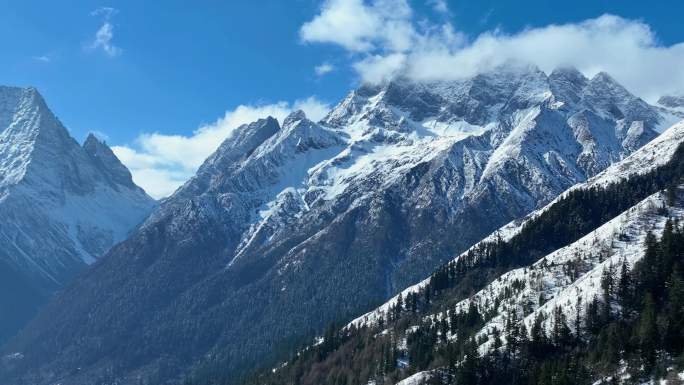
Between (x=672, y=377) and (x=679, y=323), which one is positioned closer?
(x=672, y=377)

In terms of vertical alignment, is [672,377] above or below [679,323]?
below

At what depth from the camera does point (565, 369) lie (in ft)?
638

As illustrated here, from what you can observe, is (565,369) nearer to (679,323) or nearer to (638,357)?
(638,357)

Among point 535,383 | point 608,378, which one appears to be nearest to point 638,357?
point 608,378

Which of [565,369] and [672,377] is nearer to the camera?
[672,377]

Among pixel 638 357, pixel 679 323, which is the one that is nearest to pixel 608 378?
pixel 638 357

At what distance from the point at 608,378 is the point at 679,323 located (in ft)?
76.2

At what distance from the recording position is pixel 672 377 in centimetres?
17688

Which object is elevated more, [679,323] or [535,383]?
[679,323]

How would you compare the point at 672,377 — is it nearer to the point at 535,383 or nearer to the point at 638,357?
the point at 638,357

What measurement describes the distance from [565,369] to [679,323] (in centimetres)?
2761

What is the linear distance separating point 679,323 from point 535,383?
111 ft

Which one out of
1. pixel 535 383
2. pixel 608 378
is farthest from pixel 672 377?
pixel 535 383

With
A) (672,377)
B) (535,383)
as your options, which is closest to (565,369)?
(535,383)
